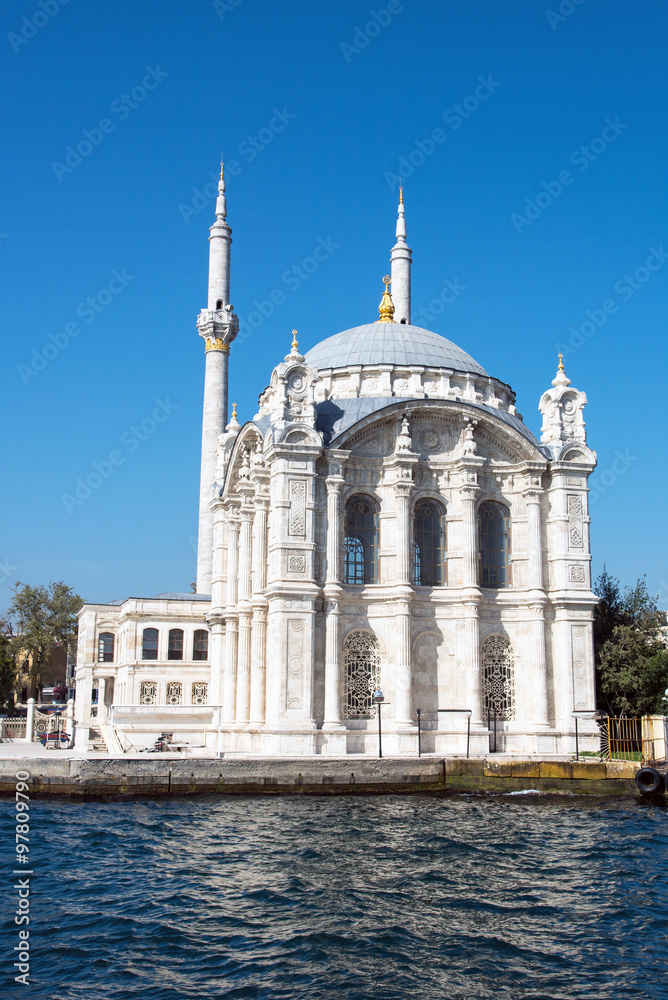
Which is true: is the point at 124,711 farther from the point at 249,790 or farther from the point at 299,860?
the point at 299,860

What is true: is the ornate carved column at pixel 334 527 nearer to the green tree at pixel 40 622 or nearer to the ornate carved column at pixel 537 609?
the ornate carved column at pixel 537 609

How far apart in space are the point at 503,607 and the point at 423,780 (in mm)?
7548

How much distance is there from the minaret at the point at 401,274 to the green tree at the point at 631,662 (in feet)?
54.3

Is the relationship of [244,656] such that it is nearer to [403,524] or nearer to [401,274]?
[403,524]

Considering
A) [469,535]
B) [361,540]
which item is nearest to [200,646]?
[361,540]

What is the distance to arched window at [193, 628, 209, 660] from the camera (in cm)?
4300

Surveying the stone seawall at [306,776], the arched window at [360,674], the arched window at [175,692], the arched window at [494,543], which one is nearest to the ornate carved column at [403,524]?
the arched window at [360,674]

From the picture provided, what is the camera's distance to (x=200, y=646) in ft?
141

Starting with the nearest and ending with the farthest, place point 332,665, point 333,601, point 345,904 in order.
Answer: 1. point 345,904
2. point 332,665
3. point 333,601

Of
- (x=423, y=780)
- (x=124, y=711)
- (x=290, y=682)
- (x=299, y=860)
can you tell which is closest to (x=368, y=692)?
(x=290, y=682)

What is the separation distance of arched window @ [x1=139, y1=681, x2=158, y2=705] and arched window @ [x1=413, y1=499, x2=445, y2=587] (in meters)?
16.2

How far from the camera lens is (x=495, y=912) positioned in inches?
557

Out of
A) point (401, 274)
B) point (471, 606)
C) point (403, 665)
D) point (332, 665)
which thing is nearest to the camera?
point (332, 665)

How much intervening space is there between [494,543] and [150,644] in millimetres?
17479
